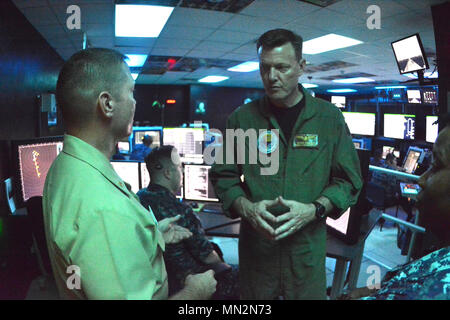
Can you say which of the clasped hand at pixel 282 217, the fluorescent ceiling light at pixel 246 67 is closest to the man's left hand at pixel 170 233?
the clasped hand at pixel 282 217

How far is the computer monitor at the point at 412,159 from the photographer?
5.45 meters

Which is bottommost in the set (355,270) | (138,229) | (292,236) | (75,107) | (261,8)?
(355,270)

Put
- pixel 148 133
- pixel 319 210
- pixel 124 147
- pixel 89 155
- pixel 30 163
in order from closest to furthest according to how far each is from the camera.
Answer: pixel 89 155 < pixel 319 210 < pixel 30 163 < pixel 148 133 < pixel 124 147

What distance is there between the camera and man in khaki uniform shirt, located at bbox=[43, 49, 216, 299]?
23.5 inches

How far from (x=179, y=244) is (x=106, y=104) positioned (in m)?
1.25

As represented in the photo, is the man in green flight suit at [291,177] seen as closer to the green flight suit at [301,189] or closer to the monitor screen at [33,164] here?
the green flight suit at [301,189]

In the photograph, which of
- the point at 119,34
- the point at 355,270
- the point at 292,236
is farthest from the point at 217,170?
the point at 119,34

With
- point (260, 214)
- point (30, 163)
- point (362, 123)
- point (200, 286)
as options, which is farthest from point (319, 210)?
point (362, 123)

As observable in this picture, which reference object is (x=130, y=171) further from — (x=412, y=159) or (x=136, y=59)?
(x=412, y=159)

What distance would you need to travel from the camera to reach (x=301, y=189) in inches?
45.6

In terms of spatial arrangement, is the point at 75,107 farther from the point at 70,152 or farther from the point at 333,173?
the point at 333,173

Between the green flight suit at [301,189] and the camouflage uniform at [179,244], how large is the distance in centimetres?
61

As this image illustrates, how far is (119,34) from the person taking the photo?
4.28 meters
